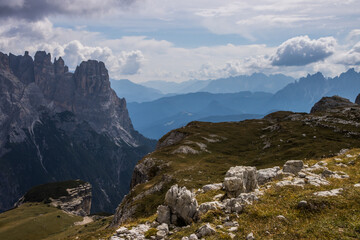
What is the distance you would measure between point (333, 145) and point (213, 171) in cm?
2521

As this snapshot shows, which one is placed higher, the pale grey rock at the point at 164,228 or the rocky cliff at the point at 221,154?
the pale grey rock at the point at 164,228

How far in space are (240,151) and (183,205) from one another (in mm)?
55366

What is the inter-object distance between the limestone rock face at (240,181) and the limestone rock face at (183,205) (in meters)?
3.37

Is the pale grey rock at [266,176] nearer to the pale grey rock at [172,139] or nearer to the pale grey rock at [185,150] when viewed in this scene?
the pale grey rock at [185,150]

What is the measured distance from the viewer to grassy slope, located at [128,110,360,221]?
48250 mm

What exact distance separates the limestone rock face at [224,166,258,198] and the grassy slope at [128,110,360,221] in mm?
19115

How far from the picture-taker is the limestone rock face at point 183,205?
2128cm

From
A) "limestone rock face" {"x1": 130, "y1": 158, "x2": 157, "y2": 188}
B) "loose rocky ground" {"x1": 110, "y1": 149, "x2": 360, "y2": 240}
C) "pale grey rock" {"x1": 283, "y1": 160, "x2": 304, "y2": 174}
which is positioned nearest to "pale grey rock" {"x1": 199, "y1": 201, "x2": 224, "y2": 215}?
"loose rocky ground" {"x1": 110, "y1": 149, "x2": 360, "y2": 240}

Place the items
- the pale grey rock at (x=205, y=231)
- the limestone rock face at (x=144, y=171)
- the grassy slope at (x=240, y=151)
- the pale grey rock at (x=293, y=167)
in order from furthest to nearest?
the limestone rock face at (x=144, y=171)
the grassy slope at (x=240, y=151)
the pale grey rock at (x=293, y=167)
the pale grey rock at (x=205, y=231)

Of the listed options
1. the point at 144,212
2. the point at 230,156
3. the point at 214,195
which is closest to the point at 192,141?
the point at 230,156

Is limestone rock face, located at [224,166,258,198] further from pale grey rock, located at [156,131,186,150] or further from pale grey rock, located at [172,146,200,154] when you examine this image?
pale grey rock, located at [156,131,186,150]

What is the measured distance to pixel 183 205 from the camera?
22.0 metres

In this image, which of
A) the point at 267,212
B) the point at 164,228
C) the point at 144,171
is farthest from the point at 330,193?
the point at 144,171

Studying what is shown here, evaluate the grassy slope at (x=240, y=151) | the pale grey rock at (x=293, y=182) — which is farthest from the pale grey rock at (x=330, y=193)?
the grassy slope at (x=240, y=151)
